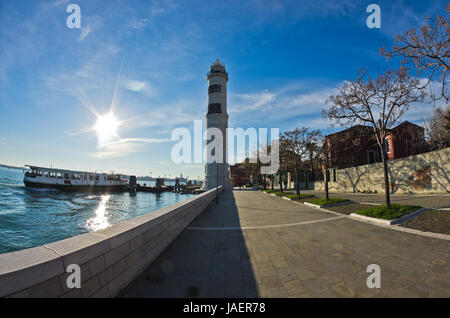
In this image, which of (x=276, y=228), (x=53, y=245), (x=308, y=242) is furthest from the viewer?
(x=276, y=228)

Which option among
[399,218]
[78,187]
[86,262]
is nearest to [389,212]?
[399,218]

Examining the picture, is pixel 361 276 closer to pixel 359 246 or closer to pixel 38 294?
pixel 359 246

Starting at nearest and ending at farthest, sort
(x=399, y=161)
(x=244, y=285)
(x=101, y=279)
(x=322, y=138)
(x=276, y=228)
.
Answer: (x=101, y=279) < (x=244, y=285) < (x=276, y=228) < (x=399, y=161) < (x=322, y=138)

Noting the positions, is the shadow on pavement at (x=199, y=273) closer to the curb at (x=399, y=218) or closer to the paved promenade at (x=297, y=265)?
the paved promenade at (x=297, y=265)

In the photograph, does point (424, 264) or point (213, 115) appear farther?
point (213, 115)

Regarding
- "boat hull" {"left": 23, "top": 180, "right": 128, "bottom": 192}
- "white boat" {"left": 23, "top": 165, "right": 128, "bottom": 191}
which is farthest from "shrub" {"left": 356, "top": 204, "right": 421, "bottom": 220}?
"white boat" {"left": 23, "top": 165, "right": 128, "bottom": 191}

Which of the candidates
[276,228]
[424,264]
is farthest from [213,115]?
[424,264]

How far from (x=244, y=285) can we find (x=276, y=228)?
15.1 ft

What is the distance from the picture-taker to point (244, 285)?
361 cm

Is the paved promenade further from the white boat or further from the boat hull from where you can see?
the white boat

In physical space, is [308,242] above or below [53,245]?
below

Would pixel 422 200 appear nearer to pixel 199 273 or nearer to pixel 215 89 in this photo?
pixel 199 273

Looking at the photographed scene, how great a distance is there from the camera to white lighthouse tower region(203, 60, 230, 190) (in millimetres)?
39875

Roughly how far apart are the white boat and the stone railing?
2568 inches
